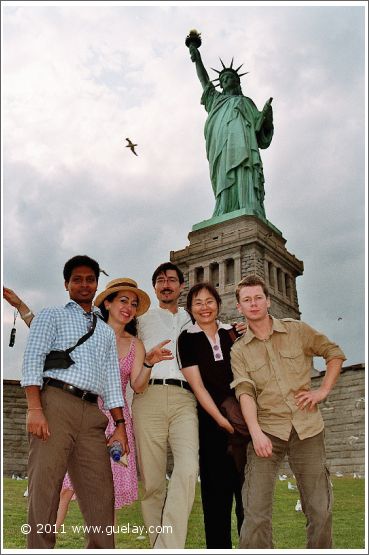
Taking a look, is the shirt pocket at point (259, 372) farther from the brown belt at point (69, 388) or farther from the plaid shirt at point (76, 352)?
the brown belt at point (69, 388)

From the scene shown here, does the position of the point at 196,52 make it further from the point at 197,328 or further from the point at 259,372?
the point at 259,372

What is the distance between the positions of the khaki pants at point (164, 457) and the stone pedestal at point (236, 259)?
18.4m

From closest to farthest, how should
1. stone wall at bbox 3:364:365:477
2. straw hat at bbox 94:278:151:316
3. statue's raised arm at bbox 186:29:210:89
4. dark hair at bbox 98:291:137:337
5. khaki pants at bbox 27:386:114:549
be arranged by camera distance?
khaki pants at bbox 27:386:114:549 < straw hat at bbox 94:278:151:316 < dark hair at bbox 98:291:137:337 < stone wall at bbox 3:364:365:477 < statue's raised arm at bbox 186:29:210:89

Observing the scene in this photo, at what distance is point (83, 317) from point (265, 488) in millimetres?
1935

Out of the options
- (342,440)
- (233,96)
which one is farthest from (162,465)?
(233,96)

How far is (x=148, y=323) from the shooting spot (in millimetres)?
5227

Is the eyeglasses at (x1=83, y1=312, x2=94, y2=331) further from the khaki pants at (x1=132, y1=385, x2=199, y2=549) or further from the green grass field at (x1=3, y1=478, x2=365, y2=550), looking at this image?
the green grass field at (x1=3, y1=478, x2=365, y2=550)

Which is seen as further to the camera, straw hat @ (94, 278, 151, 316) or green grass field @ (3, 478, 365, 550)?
green grass field @ (3, 478, 365, 550)

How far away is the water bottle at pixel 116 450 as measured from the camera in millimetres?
4207

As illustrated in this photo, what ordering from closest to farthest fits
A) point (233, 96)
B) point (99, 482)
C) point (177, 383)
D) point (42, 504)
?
point (42, 504) → point (99, 482) → point (177, 383) → point (233, 96)

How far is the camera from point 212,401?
14.7ft

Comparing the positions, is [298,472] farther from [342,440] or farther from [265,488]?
[342,440]

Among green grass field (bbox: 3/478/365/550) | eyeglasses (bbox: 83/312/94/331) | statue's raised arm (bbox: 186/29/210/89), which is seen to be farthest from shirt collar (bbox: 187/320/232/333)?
statue's raised arm (bbox: 186/29/210/89)

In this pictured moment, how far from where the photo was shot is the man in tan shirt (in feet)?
13.0
